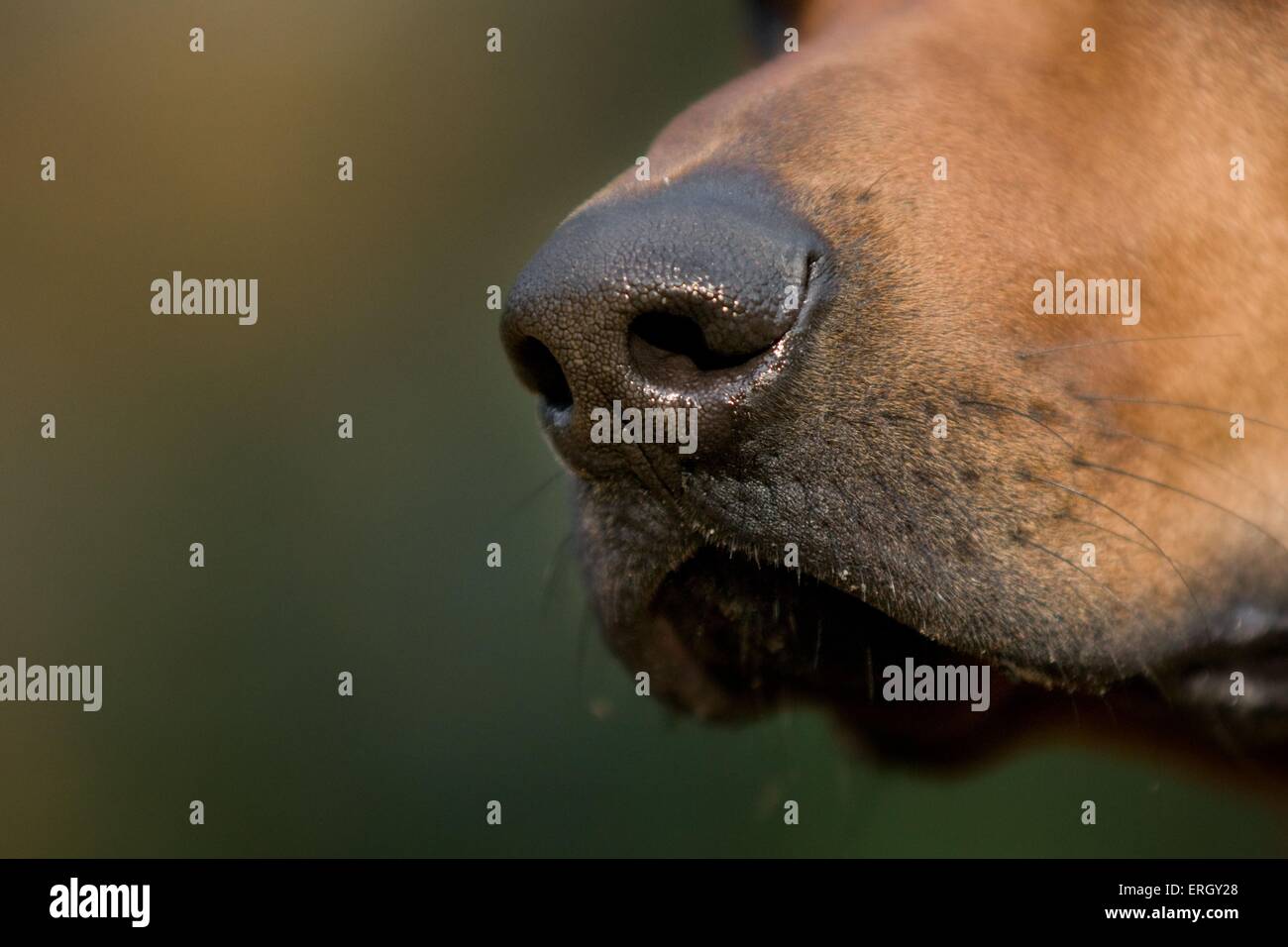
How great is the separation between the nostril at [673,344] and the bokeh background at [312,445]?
12.3 ft

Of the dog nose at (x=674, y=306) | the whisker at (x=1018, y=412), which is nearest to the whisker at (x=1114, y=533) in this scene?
the whisker at (x=1018, y=412)

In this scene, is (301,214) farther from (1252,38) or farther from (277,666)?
(1252,38)

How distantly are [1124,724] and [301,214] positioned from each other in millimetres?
5905

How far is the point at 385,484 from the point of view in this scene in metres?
6.95

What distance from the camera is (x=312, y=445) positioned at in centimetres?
712

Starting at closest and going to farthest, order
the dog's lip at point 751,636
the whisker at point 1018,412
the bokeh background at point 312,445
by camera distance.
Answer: the whisker at point 1018,412 → the dog's lip at point 751,636 → the bokeh background at point 312,445

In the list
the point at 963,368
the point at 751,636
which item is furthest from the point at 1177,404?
the point at 751,636

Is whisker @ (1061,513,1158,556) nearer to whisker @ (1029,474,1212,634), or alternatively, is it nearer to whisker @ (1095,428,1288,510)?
whisker @ (1029,474,1212,634)

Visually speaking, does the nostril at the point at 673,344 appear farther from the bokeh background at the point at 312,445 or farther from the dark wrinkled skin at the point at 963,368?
the bokeh background at the point at 312,445

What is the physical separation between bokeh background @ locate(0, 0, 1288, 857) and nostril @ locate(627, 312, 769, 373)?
374 cm

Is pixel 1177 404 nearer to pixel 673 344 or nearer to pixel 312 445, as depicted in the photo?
pixel 673 344

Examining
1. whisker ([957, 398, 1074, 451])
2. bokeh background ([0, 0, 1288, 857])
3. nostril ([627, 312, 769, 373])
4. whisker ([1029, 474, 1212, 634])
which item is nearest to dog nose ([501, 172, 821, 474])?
nostril ([627, 312, 769, 373])

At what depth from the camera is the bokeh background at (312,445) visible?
21.1 ft
